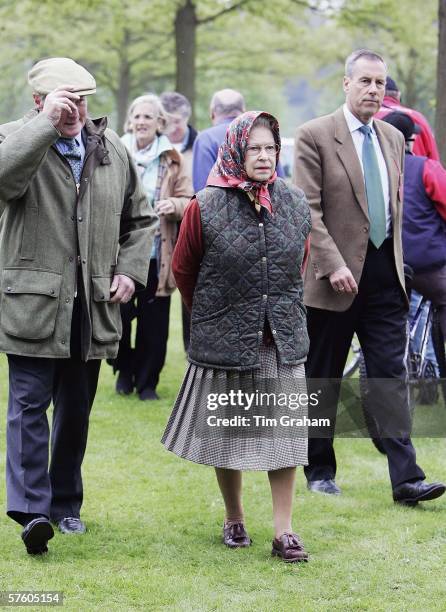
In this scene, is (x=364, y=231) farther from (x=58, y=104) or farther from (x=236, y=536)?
(x=58, y=104)

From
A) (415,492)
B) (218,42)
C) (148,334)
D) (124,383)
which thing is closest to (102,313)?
(415,492)

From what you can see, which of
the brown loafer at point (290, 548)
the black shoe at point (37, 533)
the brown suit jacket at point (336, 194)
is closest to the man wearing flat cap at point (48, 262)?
the black shoe at point (37, 533)

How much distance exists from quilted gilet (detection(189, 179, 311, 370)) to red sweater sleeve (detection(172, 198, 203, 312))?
0.11ft

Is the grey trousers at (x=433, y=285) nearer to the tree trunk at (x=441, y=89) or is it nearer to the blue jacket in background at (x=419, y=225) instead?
the blue jacket in background at (x=419, y=225)

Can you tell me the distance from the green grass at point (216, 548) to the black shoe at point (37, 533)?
0.26 feet

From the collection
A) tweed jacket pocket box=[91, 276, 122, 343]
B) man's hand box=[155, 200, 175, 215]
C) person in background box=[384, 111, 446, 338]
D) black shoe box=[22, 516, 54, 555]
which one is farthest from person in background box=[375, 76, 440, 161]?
black shoe box=[22, 516, 54, 555]

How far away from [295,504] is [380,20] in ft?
59.6

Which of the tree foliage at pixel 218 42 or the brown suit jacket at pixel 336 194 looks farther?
the tree foliage at pixel 218 42

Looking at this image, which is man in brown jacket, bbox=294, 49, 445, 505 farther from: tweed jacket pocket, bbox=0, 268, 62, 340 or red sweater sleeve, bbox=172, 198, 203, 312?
tweed jacket pocket, bbox=0, 268, 62, 340

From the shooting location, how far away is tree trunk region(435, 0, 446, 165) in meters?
11.4

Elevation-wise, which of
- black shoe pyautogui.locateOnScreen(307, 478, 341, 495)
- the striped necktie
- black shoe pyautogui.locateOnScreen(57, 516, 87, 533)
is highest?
the striped necktie

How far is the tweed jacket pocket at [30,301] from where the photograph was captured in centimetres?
545

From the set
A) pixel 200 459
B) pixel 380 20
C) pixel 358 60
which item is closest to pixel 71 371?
pixel 200 459

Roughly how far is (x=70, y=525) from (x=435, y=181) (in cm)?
359
